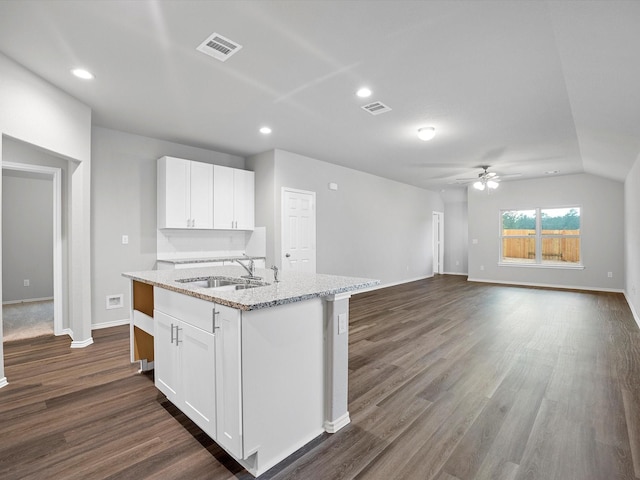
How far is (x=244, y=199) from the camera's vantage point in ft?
17.5

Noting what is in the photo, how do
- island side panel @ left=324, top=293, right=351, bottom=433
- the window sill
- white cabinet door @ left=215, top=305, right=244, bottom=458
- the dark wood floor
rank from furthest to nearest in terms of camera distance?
the window sill < island side panel @ left=324, top=293, right=351, bottom=433 < the dark wood floor < white cabinet door @ left=215, top=305, right=244, bottom=458

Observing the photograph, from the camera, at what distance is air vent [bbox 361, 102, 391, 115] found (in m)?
3.44

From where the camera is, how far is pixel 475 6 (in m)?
1.95

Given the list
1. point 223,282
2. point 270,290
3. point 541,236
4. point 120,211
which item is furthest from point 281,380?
point 541,236

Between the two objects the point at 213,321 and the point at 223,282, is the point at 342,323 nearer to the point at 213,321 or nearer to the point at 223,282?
the point at 213,321

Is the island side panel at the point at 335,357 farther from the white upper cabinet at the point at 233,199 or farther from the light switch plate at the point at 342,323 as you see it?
the white upper cabinet at the point at 233,199

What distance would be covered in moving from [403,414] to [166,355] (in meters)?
1.70

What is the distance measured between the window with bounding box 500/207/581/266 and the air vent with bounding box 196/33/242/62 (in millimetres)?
8129

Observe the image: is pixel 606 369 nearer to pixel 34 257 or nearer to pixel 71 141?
pixel 71 141

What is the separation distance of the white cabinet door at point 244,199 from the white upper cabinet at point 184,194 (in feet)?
1.42

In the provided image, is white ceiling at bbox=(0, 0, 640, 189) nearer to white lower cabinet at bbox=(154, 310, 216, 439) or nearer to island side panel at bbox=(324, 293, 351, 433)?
island side panel at bbox=(324, 293, 351, 433)

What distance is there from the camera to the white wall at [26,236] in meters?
5.91

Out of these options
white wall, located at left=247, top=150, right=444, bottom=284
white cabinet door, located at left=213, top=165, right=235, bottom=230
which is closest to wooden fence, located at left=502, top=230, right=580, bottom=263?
white wall, located at left=247, top=150, right=444, bottom=284

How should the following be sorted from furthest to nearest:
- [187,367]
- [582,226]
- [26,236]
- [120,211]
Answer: [582,226]
[26,236]
[120,211]
[187,367]
